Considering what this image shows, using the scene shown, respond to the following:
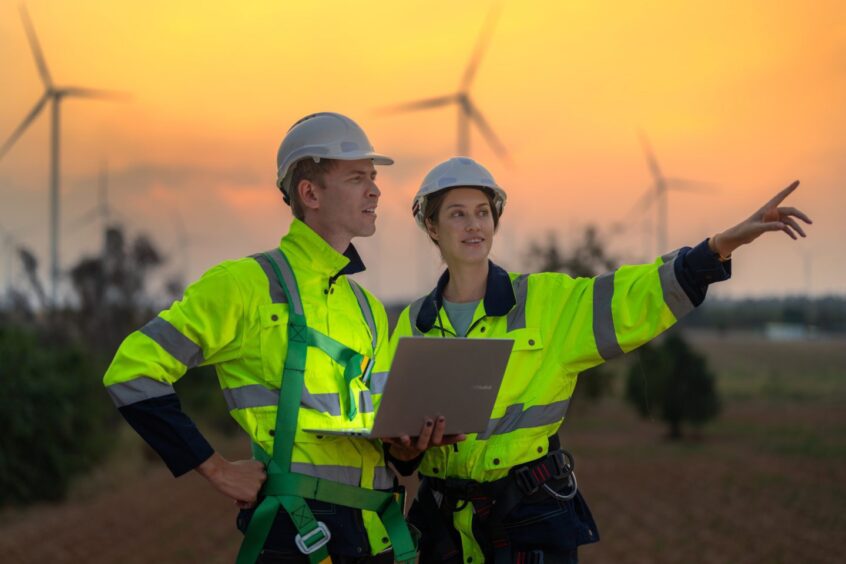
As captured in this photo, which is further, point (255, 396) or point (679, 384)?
point (679, 384)

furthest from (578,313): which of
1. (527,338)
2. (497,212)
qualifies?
(497,212)

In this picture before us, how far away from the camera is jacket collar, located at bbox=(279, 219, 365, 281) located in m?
4.54

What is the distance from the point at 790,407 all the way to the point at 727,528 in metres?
22.4

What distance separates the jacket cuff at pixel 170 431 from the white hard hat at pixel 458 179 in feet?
5.44

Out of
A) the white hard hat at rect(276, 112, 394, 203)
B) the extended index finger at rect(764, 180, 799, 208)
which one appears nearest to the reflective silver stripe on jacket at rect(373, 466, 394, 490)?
the white hard hat at rect(276, 112, 394, 203)

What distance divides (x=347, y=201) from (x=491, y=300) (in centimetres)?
91

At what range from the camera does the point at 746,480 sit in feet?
66.0

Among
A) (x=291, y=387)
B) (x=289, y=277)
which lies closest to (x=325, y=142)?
(x=289, y=277)

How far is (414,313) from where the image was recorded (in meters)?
5.44

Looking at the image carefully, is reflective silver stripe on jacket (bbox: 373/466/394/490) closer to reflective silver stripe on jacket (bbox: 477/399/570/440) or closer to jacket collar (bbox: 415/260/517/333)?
reflective silver stripe on jacket (bbox: 477/399/570/440)

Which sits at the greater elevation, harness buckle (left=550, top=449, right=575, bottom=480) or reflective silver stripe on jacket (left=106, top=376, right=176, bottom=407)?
reflective silver stripe on jacket (left=106, top=376, right=176, bottom=407)

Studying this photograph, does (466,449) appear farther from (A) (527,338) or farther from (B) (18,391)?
(B) (18,391)

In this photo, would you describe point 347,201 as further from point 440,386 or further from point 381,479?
point 381,479

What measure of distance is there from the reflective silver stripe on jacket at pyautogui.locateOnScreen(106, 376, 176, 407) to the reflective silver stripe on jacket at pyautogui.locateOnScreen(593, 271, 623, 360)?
1861mm
